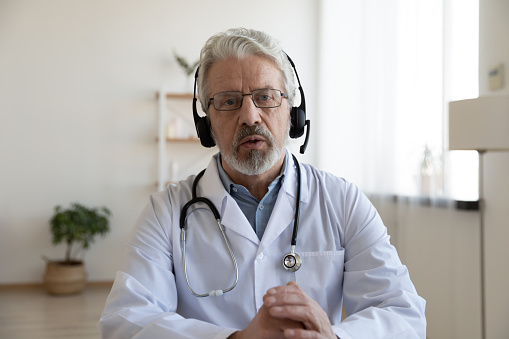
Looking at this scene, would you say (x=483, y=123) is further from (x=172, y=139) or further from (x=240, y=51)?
(x=172, y=139)

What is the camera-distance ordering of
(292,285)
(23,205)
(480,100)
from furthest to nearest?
(23,205), (480,100), (292,285)

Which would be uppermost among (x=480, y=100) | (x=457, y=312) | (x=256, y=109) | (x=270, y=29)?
(x=270, y=29)

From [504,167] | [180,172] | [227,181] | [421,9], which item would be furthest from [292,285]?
[180,172]

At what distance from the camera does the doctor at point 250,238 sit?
1.23 meters

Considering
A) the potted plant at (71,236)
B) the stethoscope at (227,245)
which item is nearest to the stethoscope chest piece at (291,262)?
the stethoscope at (227,245)

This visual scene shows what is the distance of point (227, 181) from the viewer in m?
1.50

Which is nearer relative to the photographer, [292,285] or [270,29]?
[292,285]

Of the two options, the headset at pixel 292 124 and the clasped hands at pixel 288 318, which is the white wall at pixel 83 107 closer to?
the headset at pixel 292 124

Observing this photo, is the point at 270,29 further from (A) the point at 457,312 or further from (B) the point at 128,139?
(A) the point at 457,312

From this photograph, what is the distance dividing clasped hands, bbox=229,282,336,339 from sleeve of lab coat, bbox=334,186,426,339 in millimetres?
79

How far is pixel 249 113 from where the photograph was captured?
1.40m

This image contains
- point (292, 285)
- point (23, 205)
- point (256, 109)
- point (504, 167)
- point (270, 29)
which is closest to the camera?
point (292, 285)

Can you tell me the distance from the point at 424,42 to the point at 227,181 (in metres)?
2.18

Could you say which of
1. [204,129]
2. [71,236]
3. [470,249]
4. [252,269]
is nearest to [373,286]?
[252,269]
